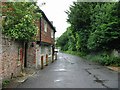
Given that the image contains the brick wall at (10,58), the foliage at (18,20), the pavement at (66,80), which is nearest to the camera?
→ the pavement at (66,80)

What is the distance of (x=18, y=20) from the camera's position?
18328mm

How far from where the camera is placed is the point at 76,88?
509 inches

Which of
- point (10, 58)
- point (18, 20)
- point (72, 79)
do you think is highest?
point (18, 20)

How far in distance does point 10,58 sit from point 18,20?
3271 mm

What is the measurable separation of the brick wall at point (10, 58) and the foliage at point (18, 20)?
76cm

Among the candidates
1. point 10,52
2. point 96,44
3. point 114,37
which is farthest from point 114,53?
point 10,52

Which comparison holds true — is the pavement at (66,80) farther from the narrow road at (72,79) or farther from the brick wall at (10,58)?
the brick wall at (10,58)

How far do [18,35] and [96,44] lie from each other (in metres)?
18.3

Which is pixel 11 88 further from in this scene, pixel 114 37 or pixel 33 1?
pixel 114 37

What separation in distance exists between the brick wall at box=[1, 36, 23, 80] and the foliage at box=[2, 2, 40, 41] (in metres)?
0.76

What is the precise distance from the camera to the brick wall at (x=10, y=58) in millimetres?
14609

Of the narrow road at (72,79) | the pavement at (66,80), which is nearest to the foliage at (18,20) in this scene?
the pavement at (66,80)

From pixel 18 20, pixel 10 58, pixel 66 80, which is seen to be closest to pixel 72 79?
pixel 66 80

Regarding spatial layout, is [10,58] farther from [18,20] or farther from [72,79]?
[72,79]
